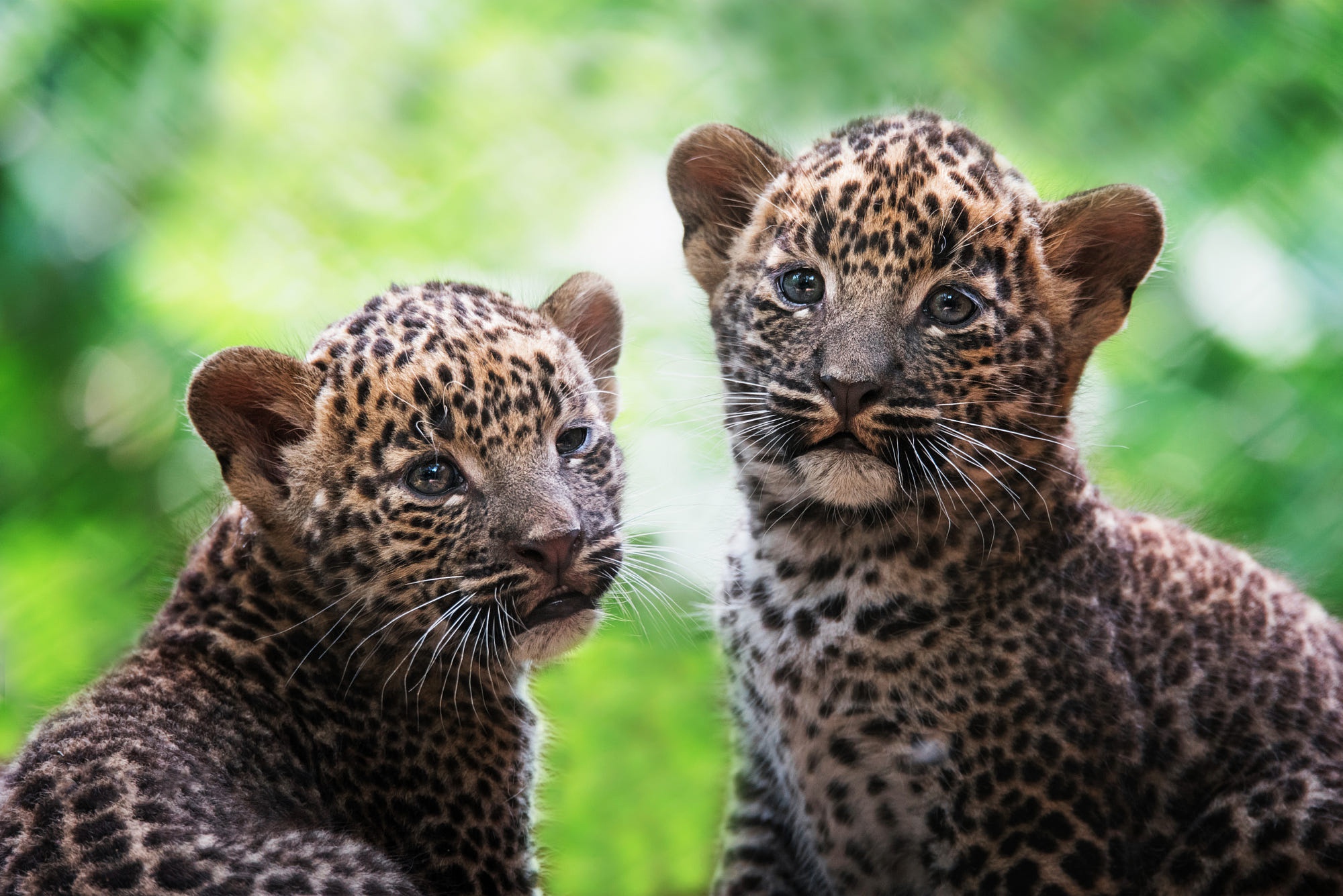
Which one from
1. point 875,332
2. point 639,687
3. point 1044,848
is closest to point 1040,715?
point 1044,848

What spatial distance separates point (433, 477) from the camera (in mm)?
4457

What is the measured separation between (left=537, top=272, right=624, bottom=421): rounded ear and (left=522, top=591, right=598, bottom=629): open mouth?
98 centimetres

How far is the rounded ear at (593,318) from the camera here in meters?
5.18

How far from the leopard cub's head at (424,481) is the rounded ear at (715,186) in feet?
2.87

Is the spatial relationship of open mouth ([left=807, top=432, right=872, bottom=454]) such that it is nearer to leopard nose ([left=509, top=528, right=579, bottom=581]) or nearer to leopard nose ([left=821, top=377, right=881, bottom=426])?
leopard nose ([left=821, top=377, right=881, bottom=426])

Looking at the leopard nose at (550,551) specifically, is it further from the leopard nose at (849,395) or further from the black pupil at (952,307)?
the black pupil at (952,307)

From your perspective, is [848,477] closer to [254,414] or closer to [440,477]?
[440,477]

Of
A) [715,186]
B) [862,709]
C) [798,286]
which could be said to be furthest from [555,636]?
[715,186]

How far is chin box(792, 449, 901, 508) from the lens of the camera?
4.41 metres

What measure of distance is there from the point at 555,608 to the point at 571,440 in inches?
27.1

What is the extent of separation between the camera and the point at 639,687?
25.6ft

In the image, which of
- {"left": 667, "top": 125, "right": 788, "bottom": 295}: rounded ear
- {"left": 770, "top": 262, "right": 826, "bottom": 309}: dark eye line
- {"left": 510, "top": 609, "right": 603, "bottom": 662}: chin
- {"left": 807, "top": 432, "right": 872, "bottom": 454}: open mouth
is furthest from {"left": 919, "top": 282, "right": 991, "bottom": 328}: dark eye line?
{"left": 510, "top": 609, "right": 603, "bottom": 662}: chin

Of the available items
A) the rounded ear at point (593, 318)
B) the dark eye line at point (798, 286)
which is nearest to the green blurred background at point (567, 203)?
the rounded ear at point (593, 318)

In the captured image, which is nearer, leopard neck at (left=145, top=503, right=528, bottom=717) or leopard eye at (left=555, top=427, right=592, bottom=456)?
leopard neck at (left=145, top=503, right=528, bottom=717)
